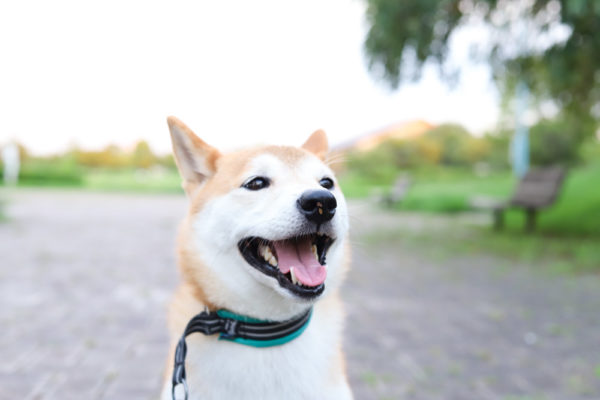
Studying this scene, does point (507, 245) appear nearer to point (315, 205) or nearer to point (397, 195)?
point (315, 205)

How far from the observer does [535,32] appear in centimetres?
812

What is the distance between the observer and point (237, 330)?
1.87m

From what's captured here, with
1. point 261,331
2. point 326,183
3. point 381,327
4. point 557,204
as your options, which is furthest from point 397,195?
point 261,331

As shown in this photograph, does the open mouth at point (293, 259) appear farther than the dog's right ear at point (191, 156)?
No

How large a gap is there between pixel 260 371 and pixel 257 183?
0.77m

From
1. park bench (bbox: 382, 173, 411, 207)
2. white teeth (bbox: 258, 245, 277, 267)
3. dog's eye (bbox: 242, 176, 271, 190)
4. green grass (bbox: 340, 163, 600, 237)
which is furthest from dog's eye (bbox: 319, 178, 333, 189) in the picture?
park bench (bbox: 382, 173, 411, 207)

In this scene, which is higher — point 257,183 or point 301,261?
point 257,183

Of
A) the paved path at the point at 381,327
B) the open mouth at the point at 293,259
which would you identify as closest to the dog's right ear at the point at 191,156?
the open mouth at the point at 293,259

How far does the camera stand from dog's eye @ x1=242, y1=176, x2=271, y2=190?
2.08 meters

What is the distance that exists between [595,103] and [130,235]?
10.7m

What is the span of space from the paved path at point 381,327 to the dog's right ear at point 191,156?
2.58ft

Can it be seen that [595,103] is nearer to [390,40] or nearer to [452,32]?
[452,32]

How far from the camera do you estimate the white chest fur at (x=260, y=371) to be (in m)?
1.83

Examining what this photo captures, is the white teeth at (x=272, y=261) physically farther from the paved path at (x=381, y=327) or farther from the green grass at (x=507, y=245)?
the green grass at (x=507, y=245)
